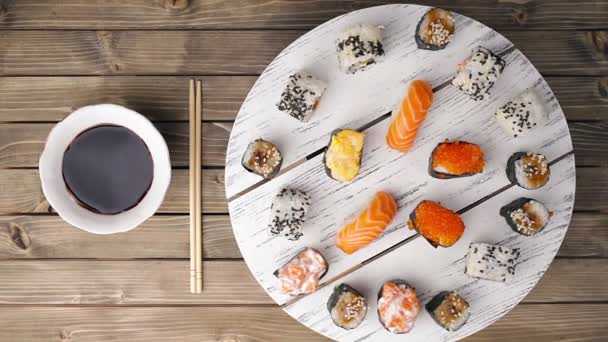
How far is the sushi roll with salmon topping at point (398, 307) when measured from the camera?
6.89 ft

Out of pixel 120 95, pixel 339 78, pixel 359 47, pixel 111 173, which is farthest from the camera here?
pixel 120 95

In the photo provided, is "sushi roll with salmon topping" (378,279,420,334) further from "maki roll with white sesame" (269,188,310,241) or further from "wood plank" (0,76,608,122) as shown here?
"wood plank" (0,76,608,122)

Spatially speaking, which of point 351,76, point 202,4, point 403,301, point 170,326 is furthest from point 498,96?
point 170,326

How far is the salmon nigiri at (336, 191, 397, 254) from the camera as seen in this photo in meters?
2.09

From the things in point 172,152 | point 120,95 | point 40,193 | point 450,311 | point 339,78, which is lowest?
point 450,311

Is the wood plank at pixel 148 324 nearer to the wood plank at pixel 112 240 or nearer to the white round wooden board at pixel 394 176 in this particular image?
the wood plank at pixel 112 240

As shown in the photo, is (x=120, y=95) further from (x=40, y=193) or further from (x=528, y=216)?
(x=528, y=216)

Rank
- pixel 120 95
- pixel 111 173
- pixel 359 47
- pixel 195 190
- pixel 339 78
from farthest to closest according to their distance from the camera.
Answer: pixel 120 95
pixel 195 190
pixel 111 173
pixel 339 78
pixel 359 47

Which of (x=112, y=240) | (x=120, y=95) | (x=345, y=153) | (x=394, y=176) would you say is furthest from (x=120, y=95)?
(x=394, y=176)

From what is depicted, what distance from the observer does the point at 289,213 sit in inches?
81.7

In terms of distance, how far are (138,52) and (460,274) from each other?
1.70 meters

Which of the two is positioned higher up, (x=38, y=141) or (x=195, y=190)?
(x=38, y=141)

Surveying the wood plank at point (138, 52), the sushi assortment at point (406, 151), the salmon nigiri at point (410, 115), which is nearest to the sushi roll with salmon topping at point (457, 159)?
the sushi assortment at point (406, 151)

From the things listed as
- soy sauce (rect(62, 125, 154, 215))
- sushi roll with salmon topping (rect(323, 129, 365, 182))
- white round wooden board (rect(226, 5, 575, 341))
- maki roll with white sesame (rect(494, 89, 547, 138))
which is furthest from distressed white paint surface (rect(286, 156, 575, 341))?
soy sauce (rect(62, 125, 154, 215))
